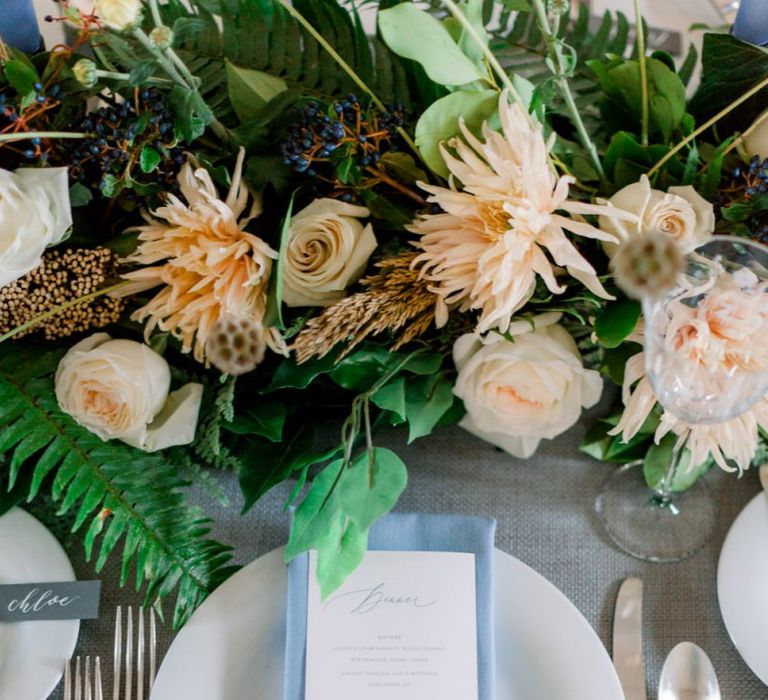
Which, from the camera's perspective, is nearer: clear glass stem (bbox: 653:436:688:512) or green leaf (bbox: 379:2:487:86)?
green leaf (bbox: 379:2:487:86)

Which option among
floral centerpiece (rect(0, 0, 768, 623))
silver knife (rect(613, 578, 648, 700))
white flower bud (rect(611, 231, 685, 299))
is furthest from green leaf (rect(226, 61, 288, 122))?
silver knife (rect(613, 578, 648, 700))

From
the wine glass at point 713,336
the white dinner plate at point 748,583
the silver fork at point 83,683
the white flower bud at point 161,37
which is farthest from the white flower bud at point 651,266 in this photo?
the silver fork at point 83,683

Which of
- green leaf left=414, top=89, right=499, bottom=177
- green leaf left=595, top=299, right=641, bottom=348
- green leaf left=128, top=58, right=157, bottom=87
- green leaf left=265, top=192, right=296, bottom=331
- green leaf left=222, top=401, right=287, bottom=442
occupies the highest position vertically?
green leaf left=128, top=58, right=157, bottom=87

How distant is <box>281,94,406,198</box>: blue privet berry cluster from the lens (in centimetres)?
70

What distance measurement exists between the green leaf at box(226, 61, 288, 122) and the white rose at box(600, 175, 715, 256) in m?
0.34

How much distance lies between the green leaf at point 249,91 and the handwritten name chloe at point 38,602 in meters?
0.48

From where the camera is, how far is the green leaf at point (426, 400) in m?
0.79

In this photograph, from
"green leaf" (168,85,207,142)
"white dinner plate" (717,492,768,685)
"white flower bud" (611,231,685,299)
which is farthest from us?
"white dinner plate" (717,492,768,685)

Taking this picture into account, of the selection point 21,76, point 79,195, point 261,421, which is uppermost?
point 21,76

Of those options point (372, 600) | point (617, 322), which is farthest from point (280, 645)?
point (617, 322)

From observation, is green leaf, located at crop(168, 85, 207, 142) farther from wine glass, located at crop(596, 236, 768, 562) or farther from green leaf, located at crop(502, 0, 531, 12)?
wine glass, located at crop(596, 236, 768, 562)

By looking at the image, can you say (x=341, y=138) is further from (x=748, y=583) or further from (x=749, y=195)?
(x=748, y=583)

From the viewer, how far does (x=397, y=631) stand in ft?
2.45

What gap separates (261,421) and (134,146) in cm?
27
